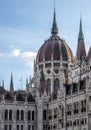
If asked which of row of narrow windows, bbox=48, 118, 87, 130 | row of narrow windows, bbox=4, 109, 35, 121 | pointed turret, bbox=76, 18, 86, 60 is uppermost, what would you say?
pointed turret, bbox=76, 18, 86, 60

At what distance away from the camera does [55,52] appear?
483ft

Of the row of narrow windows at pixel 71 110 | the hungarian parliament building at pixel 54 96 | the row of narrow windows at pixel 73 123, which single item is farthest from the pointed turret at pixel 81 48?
the row of narrow windows at pixel 73 123

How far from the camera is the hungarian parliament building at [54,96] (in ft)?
335

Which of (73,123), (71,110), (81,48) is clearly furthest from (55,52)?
(73,123)

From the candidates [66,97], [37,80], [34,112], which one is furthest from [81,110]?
[37,80]

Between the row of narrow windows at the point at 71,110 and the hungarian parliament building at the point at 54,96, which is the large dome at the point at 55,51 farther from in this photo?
the row of narrow windows at the point at 71,110

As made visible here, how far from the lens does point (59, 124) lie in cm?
11025

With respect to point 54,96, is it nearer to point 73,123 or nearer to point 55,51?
point 73,123

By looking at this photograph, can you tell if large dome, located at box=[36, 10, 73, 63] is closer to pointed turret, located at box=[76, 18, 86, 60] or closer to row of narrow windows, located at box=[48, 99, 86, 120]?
pointed turret, located at box=[76, 18, 86, 60]

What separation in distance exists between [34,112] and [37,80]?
24.4 metres

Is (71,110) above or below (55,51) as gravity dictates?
below

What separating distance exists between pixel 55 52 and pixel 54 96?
31.1 meters

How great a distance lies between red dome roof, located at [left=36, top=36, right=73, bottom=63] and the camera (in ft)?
481

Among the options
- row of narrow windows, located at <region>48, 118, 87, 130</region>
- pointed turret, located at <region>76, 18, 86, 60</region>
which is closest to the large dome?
pointed turret, located at <region>76, 18, 86, 60</region>
